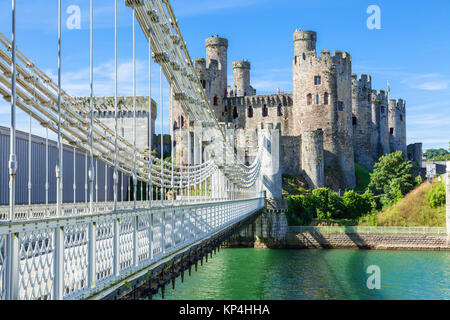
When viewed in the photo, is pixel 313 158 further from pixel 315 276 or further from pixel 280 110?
pixel 315 276

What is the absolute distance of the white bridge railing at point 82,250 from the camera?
12.9ft

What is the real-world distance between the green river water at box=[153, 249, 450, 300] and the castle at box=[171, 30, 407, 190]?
9.78 m

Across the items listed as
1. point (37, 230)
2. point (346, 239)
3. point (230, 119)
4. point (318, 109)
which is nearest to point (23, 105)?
point (37, 230)

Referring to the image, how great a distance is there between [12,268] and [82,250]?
1.24 m

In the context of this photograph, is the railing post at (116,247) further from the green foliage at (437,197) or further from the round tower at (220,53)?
the round tower at (220,53)

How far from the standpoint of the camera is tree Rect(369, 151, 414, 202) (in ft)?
117

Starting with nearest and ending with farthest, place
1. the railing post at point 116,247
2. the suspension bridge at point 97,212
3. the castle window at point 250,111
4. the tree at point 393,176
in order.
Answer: the suspension bridge at point 97,212
the railing post at point 116,247
the tree at point 393,176
the castle window at point 250,111

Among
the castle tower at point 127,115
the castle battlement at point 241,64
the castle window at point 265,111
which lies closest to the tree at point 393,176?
the castle window at point 265,111

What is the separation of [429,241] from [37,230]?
2518 cm

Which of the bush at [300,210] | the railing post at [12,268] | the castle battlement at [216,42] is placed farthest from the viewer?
the castle battlement at [216,42]

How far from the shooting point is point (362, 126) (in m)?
47.2
